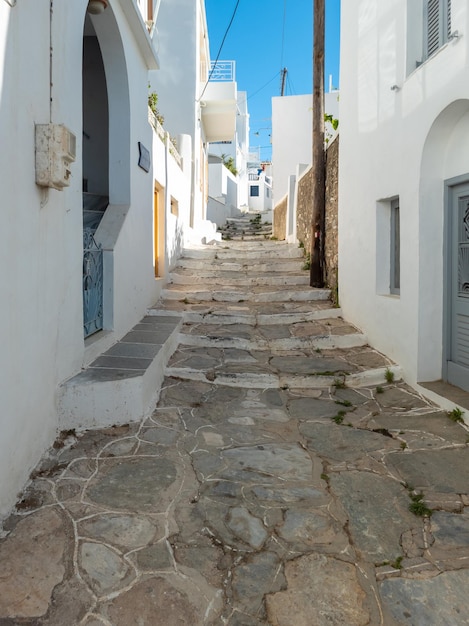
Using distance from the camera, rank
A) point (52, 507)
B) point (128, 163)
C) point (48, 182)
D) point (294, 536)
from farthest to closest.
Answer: point (128, 163) → point (48, 182) → point (52, 507) → point (294, 536)

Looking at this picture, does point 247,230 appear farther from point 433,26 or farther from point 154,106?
point 433,26

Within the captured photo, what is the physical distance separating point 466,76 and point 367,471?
126 inches

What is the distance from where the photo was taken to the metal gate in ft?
14.6

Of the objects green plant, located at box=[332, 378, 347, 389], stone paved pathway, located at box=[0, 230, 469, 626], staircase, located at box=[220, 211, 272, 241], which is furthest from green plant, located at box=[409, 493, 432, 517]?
staircase, located at box=[220, 211, 272, 241]

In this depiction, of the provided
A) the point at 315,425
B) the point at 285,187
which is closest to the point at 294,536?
the point at 315,425

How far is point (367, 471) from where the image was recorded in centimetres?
319

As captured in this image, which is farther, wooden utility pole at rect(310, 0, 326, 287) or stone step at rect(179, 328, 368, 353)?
wooden utility pole at rect(310, 0, 326, 287)

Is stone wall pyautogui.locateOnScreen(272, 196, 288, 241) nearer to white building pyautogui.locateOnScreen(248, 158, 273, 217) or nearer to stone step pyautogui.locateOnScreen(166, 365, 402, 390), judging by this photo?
stone step pyautogui.locateOnScreen(166, 365, 402, 390)

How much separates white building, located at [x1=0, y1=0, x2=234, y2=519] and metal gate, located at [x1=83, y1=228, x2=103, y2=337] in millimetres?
13

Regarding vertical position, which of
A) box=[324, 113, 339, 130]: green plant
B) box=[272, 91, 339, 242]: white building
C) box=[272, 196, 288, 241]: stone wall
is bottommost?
box=[272, 196, 288, 241]: stone wall

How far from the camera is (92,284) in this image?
4.63m

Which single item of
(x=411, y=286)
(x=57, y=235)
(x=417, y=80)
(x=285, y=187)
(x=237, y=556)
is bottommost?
(x=237, y=556)

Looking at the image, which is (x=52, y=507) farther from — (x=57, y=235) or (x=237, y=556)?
(x=57, y=235)

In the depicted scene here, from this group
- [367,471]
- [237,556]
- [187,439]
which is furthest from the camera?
[187,439]
